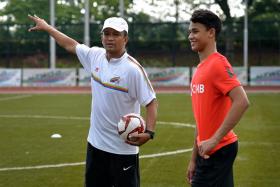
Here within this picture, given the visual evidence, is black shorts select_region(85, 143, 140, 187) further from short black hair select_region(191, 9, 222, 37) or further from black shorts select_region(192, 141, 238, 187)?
short black hair select_region(191, 9, 222, 37)

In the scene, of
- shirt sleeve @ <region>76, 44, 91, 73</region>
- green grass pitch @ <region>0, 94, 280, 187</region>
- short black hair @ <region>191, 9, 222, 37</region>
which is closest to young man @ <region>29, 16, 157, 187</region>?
shirt sleeve @ <region>76, 44, 91, 73</region>

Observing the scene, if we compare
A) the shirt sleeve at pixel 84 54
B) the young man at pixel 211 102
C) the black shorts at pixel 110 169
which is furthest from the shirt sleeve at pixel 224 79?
the shirt sleeve at pixel 84 54

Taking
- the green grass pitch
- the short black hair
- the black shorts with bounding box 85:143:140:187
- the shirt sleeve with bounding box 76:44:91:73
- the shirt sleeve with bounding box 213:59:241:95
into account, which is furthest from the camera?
the green grass pitch

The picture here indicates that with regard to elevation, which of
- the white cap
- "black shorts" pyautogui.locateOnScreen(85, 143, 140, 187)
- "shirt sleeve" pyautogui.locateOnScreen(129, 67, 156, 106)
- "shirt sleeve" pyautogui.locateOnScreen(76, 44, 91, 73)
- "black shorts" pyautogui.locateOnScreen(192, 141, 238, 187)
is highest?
the white cap

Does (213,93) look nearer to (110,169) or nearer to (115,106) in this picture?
(115,106)

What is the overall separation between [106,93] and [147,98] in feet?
1.36

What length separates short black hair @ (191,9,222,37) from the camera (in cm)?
546

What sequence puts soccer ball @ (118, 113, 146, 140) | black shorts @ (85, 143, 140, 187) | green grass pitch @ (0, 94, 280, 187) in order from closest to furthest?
soccer ball @ (118, 113, 146, 140)
black shorts @ (85, 143, 140, 187)
green grass pitch @ (0, 94, 280, 187)

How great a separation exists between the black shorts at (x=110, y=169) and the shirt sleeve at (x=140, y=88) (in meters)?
0.60

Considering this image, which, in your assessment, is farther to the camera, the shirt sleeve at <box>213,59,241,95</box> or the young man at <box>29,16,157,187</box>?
the young man at <box>29,16,157,187</box>

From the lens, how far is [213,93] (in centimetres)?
540

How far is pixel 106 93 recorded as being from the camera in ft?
22.1

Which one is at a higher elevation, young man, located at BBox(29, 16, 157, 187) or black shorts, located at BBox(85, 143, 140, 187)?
young man, located at BBox(29, 16, 157, 187)

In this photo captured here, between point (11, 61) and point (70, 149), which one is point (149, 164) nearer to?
point (70, 149)
